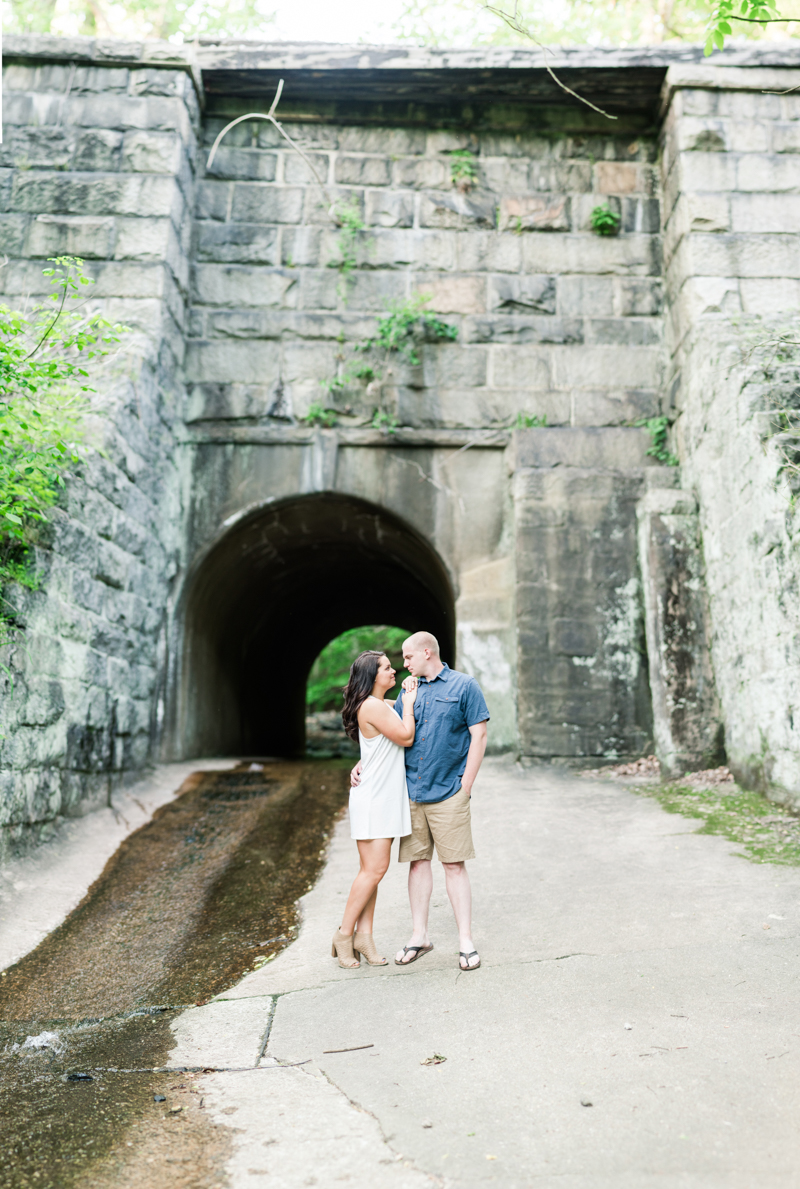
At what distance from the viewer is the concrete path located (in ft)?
6.47

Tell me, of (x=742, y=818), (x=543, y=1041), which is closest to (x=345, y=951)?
(x=543, y=1041)

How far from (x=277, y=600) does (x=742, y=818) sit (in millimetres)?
6617

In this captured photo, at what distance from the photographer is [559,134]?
761 centimetres

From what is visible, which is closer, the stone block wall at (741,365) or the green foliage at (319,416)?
the stone block wall at (741,365)

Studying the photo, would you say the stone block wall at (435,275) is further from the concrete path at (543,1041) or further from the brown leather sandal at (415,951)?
the brown leather sandal at (415,951)

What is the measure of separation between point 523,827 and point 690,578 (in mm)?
2393

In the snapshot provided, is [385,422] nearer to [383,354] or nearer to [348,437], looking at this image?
[348,437]

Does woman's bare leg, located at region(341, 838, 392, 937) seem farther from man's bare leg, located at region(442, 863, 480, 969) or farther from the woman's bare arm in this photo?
the woman's bare arm

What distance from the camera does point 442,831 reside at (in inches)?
134

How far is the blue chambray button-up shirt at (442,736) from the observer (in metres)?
3.47

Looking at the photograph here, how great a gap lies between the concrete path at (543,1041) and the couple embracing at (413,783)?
19 cm

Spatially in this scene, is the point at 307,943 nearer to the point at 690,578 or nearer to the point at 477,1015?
the point at 477,1015

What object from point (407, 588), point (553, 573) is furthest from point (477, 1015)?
point (407, 588)

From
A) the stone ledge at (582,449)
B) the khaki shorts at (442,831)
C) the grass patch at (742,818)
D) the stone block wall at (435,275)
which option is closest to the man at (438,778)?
the khaki shorts at (442,831)
